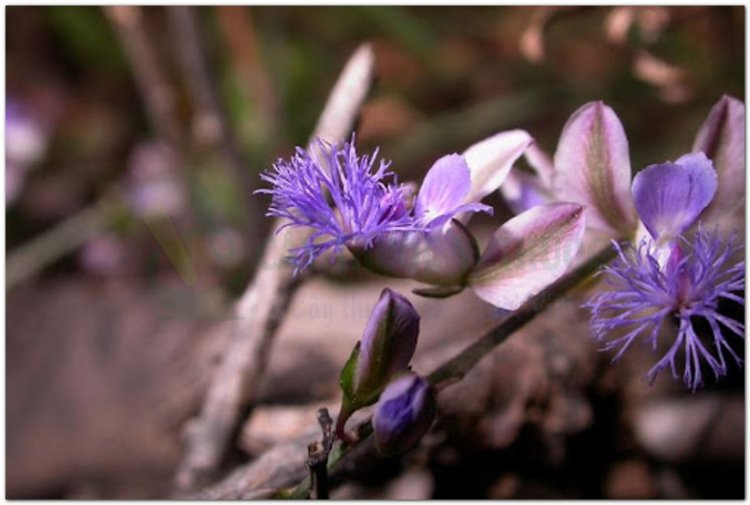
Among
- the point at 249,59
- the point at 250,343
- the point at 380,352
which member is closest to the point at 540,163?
the point at 380,352

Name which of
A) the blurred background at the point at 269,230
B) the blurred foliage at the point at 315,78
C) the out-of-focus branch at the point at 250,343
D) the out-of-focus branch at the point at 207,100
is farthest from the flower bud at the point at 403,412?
the out-of-focus branch at the point at 207,100

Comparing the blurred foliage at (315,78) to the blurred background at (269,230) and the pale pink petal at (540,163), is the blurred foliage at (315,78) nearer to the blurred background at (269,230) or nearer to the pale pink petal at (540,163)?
the blurred background at (269,230)

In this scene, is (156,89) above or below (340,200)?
above

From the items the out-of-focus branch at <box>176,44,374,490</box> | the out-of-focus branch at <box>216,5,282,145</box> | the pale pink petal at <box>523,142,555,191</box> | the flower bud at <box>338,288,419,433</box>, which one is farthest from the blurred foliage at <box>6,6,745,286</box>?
the flower bud at <box>338,288,419,433</box>

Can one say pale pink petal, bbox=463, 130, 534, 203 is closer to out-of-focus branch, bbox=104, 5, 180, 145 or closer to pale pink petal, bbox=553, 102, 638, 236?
pale pink petal, bbox=553, 102, 638, 236

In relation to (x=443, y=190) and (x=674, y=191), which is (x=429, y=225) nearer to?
(x=443, y=190)
